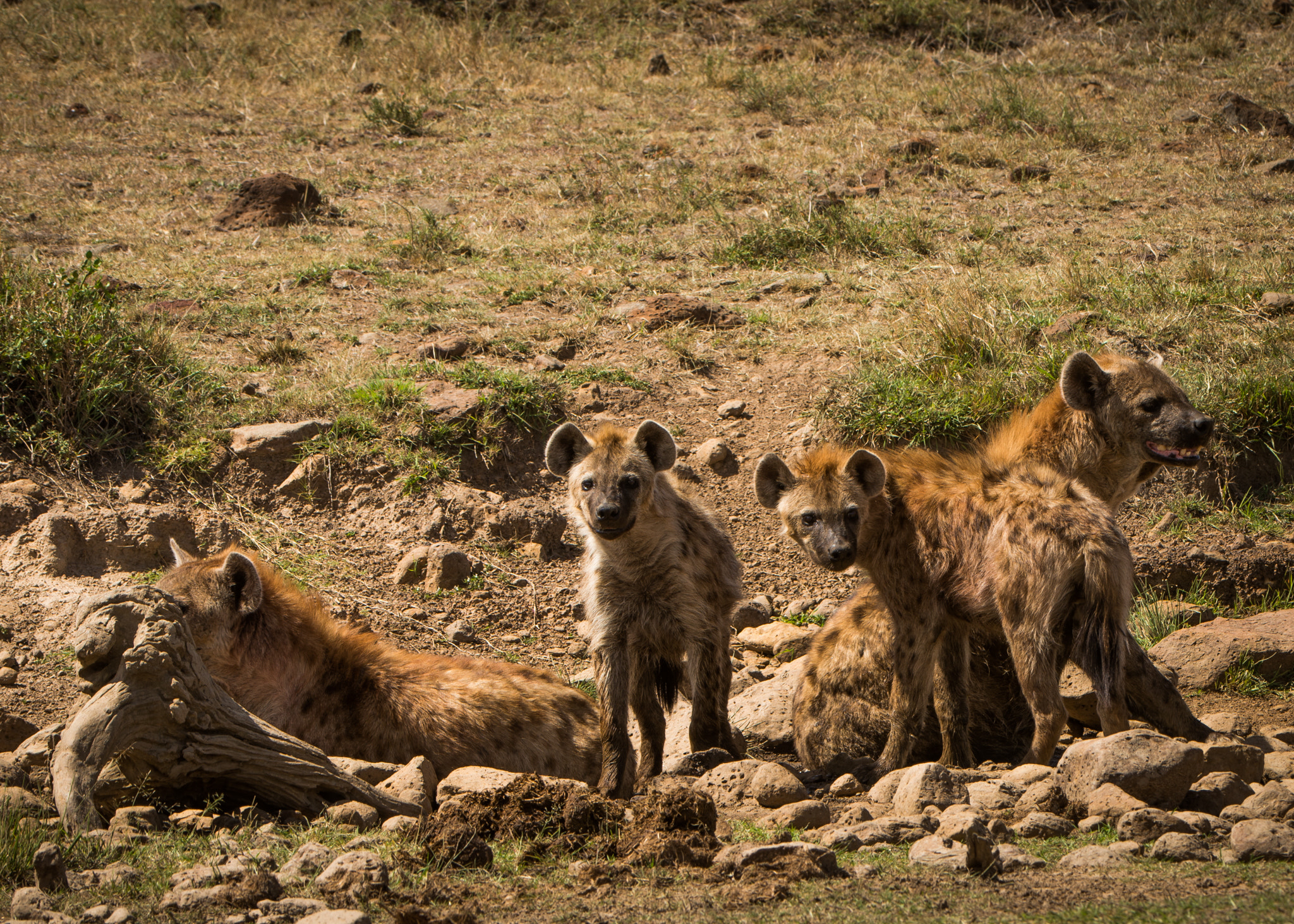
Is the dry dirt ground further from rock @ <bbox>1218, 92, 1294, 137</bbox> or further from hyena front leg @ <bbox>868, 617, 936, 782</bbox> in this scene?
hyena front leg @ <bbox>868, 617, 936, 782</bbox>

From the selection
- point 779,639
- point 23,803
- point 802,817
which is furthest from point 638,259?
point 23,803

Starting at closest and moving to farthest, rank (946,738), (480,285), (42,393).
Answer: (946,738), (42,393), (480,285)

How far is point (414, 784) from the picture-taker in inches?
136

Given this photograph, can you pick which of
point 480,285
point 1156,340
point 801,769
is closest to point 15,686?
point 801,769

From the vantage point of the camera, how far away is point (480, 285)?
26.7 ft

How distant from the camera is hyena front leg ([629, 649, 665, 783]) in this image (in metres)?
4.56

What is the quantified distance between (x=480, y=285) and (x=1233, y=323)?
4.69 metres

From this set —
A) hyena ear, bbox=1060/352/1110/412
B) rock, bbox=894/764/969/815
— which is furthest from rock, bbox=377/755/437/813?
hyena ear, bbox=1060/352/1110/412

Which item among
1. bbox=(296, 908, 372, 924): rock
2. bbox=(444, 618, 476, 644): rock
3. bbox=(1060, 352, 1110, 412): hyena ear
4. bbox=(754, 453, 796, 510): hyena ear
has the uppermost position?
bbox=(1060, 352, 1110, 412): hyena ear

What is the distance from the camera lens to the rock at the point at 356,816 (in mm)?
3244

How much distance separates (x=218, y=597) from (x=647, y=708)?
65.0 inches

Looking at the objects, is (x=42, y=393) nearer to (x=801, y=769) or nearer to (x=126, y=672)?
(x=126, y=672)

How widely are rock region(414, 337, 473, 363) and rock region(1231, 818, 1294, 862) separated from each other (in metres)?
5.11

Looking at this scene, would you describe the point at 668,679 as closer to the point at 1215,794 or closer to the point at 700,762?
the point at 700,762
